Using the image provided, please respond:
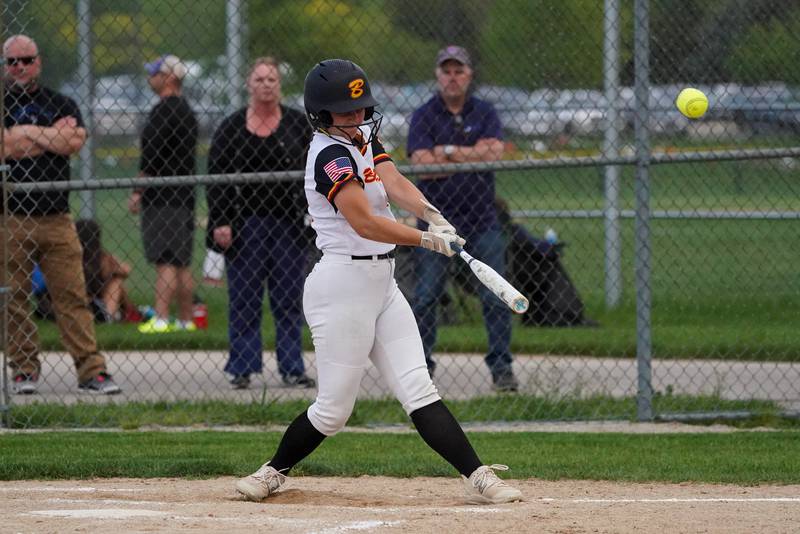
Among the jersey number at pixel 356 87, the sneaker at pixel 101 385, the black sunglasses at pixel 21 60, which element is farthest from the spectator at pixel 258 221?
the jersey number at pixel 356 87

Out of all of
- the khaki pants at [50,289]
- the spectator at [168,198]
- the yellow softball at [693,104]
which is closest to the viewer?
the yellow softball at [693,104]

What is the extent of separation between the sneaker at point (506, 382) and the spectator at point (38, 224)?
256 centimetres

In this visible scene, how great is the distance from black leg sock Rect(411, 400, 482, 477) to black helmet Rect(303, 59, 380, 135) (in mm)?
1292

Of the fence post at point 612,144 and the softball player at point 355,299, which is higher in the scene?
the fence post at point 612,144

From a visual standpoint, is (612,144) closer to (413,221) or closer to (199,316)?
(413,221)

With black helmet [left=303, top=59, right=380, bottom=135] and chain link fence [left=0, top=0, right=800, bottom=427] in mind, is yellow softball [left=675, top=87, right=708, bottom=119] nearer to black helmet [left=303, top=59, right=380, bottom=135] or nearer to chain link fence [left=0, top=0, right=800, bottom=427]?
chain link fence [left=0, top=0, right=800, bottom=427]

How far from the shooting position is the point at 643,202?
748cm

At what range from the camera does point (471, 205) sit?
826 cm

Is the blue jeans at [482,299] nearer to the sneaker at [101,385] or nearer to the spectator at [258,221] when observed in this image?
the spectator at [258,221]

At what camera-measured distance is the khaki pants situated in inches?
319

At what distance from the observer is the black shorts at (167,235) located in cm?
1034

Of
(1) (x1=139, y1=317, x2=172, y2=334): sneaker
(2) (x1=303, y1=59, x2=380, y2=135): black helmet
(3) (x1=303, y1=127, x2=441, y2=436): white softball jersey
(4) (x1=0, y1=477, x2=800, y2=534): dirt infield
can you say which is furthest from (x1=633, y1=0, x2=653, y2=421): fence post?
(1) (x1=139, y1=317, x2=172, y2=334): sneaker

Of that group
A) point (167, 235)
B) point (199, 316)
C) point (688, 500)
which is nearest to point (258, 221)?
point (167, 235)

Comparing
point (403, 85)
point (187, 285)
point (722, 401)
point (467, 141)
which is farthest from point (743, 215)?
point (187, 285)
